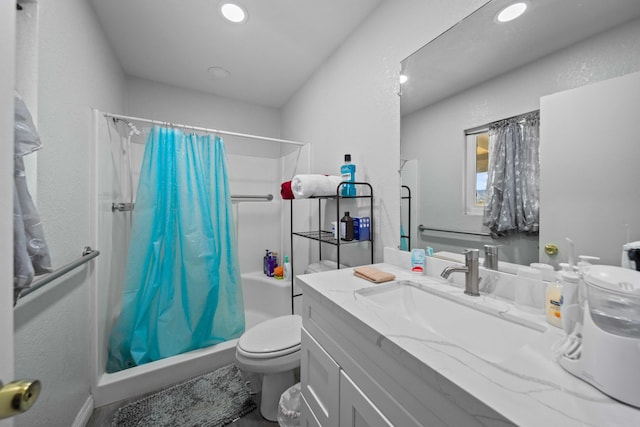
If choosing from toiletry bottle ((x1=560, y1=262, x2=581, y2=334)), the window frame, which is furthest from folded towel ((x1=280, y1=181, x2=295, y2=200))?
toiletry bottle ((x1=560, y1=262, x2=581, y2=334))

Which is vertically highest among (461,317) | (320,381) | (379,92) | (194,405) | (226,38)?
(226,38)

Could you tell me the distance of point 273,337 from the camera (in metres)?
1.37

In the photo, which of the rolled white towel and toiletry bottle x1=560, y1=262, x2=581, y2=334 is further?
the rolled white towel

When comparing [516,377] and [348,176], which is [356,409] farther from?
[348,176]

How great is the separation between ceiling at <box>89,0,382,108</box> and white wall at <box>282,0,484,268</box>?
14 cm

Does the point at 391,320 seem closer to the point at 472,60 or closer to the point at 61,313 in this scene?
the point at 472,60

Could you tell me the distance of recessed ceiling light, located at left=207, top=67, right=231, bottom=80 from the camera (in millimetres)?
1951

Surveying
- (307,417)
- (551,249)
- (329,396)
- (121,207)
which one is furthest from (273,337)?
(121,207)

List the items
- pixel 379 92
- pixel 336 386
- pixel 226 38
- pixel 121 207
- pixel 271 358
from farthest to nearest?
pixel 121 207
pixel 226 38
pixel 379 92
pixel 271 358
pixel 336 386

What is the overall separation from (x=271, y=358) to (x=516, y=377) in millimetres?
1087

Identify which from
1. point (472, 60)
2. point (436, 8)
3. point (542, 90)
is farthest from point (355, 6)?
point (542, 90)

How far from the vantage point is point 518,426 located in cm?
33

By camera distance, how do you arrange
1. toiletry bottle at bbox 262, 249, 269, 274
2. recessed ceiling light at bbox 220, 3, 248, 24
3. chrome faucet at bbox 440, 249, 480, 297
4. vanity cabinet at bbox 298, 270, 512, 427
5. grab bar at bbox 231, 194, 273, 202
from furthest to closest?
toiletry bottle at bbox 262, 249, 269, 274
grab bar at bbox 231, 194, 273, 202
recessed ceiling light at bbox 220, 3, 248, 24
chrome faucet at bbox 440, 249, 480, 297
vanity cabinet at bbox 298, 270, 512, 427

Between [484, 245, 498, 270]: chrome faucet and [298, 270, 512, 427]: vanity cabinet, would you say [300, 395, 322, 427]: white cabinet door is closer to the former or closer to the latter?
[298, 270, 512, 427]: vanity cabinet
